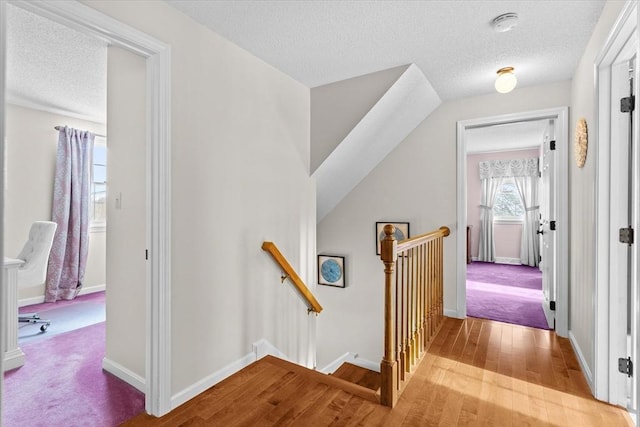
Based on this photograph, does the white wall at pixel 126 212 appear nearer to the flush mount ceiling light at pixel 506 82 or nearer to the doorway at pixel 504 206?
the flush mount ceiling light at pixel 506 82

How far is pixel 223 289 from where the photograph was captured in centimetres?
230

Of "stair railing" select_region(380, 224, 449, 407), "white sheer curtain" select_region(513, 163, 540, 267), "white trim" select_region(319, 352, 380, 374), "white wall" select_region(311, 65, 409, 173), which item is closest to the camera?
"stair railing" select_region(380, 224, 449, 407)

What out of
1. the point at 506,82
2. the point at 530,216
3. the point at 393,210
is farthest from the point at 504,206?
the point at 506,82

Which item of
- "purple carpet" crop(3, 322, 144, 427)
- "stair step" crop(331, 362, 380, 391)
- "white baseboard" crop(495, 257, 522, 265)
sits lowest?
"stair step" crop(331, 362, 380, 391)

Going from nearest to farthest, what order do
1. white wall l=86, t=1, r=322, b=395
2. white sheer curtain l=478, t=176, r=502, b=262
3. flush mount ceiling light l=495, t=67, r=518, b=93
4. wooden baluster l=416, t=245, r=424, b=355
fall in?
white wall l=86, t=1, r=322, b=395, wooden baluster l=416, t=245, r=424, b=355, flush mount ceiling light l=495, t=67, r=518, b=93, white sheer curtain l=478, t=176, r=502, b=262

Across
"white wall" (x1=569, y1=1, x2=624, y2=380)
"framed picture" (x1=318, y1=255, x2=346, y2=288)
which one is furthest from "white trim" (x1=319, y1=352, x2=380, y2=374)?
"white wall" (x1=569, y1=1, x2=624, y2=380)

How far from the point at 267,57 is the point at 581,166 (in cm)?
238

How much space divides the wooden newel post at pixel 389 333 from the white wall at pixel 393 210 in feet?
5.54

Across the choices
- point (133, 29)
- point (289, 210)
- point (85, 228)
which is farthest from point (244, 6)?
point (85, 228)

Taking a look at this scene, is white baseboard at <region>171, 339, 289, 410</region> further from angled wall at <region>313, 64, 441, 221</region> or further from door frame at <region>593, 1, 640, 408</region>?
door frame at <region>593, 1, 640, 408</region>

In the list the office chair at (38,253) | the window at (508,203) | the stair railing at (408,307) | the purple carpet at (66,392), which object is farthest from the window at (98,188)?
the window at (508,203)

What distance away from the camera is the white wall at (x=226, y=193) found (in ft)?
6.52

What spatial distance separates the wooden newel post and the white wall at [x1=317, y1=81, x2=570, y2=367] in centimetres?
169

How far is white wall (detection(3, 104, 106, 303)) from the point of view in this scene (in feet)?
12.7
